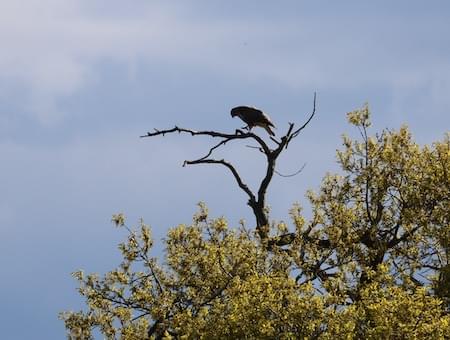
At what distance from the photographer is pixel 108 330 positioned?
27.8m

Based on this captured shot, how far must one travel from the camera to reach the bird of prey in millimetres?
29078

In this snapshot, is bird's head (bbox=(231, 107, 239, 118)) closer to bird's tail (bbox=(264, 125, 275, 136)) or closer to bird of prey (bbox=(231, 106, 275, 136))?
bird of prey (bbox=(231, 106, 275, 136))

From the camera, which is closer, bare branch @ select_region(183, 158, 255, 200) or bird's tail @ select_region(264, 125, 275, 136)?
bird's tail @ select_region(264, 125, 275, 136)

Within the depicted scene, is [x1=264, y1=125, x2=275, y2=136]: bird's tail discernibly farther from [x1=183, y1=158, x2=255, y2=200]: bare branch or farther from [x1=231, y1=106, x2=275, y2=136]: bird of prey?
[x1=183, y1=158, x2=255, y2=200]: bare branch

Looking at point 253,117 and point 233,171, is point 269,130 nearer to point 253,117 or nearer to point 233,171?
point 253,117

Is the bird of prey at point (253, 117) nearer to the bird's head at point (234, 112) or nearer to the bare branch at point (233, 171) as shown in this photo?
the bird's head at point (234, 112)

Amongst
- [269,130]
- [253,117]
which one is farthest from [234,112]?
[269,130]

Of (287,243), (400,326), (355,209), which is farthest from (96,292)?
(400,326)

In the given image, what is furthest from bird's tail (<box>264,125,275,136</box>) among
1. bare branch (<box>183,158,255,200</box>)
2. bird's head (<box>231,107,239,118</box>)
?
bare branch (<box>183,158,255,200</box>)

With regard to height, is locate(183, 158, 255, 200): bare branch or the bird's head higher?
the bird's head

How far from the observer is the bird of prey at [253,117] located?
95.4 feet

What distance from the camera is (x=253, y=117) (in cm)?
2917

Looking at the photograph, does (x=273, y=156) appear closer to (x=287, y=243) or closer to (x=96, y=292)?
(x=287, y=243)

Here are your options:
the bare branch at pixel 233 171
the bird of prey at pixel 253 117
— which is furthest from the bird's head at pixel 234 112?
the bare branch at pixel 233 171
